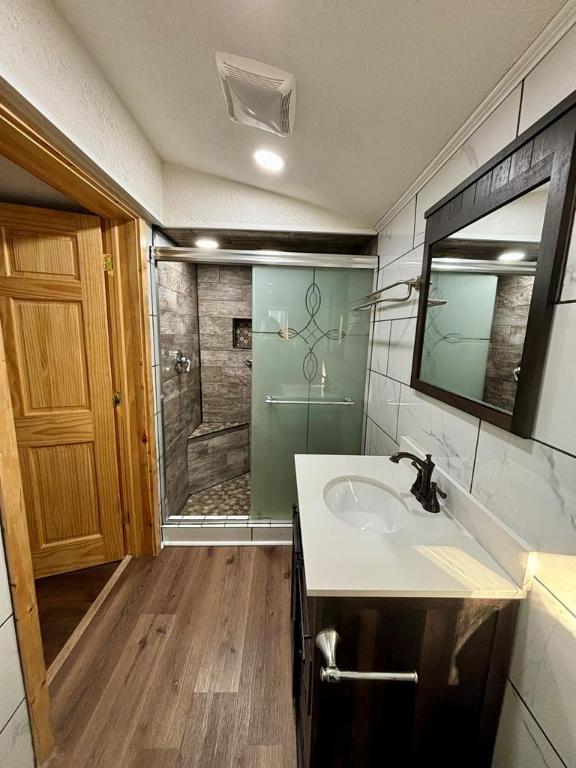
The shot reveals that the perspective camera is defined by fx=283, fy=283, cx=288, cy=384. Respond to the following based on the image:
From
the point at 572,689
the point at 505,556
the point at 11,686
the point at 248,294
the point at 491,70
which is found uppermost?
the point at 491,70

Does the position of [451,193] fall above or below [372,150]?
below

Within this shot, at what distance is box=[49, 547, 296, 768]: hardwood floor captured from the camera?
95cm

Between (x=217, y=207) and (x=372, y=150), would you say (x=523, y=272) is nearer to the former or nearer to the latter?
(x=372, y=150)

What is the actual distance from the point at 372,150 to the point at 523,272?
0.74 metres

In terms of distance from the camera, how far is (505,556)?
69 cm

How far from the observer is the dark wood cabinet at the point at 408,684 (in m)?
0.62

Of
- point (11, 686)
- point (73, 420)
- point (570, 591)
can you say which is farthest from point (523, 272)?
point (73, 420)

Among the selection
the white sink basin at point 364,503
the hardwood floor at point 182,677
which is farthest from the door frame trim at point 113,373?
the white sink basin at point 364,503

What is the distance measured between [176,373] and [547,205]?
2.10 meters

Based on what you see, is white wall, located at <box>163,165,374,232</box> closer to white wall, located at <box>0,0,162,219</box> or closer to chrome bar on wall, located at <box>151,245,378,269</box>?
chrome bar on wall, located at <box>151,245,378,269</box>

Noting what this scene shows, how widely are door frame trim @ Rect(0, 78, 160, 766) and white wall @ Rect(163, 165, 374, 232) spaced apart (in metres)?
0.21

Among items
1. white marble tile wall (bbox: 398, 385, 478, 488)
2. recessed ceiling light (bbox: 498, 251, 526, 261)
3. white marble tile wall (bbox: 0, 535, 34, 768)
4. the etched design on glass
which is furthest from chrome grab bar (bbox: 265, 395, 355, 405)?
white marble tile wall (bbox: 0, 535, 34, 768)

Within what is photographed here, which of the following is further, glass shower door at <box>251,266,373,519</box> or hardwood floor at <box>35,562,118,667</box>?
glass shower door at <box>251,266,373,519</box>

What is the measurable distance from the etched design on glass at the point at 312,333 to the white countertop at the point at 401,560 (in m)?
1.11
